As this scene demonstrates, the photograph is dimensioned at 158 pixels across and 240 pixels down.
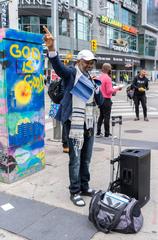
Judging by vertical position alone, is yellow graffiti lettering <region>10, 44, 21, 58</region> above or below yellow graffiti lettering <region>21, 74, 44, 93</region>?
above

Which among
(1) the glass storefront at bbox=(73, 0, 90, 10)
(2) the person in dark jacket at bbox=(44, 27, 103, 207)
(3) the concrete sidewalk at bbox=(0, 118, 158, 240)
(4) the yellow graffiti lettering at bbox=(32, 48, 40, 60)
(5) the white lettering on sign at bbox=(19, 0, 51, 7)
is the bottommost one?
(3) the concrete sidewalk at bbox=(0, 118, 158, 240)

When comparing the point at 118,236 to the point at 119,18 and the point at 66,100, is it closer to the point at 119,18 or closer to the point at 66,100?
the point at 66,100

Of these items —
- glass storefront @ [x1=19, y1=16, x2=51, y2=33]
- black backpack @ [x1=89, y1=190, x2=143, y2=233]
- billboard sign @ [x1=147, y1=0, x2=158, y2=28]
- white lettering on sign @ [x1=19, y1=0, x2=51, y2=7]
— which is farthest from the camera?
billboard sign @ [x1=147, y1=0, x2=158, y2=28]

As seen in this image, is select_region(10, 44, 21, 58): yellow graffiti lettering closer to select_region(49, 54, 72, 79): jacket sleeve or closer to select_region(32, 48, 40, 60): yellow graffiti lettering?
select_region(32, 48, 40, 60): yellow graffiti lettering

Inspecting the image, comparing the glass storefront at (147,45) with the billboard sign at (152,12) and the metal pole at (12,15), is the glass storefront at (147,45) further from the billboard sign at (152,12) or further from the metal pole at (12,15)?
the metal pole at (12,15)

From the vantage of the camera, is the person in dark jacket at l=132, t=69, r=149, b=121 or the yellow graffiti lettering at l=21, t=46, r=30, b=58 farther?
the person in dark jacket at l=132, t=69, r=149, b=121

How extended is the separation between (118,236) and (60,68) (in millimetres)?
1965

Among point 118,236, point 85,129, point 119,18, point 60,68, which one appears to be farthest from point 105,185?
point 119,18

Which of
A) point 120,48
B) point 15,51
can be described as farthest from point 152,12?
point 15,51

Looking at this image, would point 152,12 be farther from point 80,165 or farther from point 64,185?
point 80,165

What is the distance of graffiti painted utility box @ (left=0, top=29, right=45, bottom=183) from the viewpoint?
4777mm

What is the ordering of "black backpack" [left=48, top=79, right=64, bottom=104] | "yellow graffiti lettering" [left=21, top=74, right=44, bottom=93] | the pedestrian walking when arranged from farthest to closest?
the pedestrian walking
"yellow graffiti lettering" [left=21, top=74, right=44, bottom=93]
"black backpack" [left=48, top=79, right=64, bottom=104]

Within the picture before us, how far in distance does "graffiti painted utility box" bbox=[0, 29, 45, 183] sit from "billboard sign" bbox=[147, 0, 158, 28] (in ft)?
233

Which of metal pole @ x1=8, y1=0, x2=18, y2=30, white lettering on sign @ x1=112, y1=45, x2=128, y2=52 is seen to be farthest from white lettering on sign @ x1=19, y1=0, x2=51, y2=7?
white lettering on sign @ x1=112, y1=45, x2=128, y2=52
